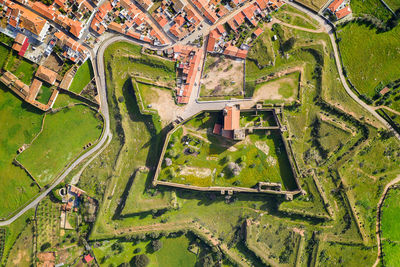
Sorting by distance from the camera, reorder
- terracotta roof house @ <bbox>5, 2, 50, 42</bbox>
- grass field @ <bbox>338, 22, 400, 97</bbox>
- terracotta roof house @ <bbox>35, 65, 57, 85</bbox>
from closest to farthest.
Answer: grass field @ <bbox>338, 22, 400, 97</bbox> → terracotta roof house @ <bbox>5, 2, 50, 42</bbox> → terracotta roof house @ <bbox>35, 65, 57, 85</bbox>

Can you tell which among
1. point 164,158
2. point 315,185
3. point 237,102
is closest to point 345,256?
point 315,185

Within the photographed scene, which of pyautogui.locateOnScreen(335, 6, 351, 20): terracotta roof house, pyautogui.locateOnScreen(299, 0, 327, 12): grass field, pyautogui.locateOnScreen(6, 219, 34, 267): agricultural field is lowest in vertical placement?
pyautogui.locateOnScreen(6, 219, 34, 267): agricultural field

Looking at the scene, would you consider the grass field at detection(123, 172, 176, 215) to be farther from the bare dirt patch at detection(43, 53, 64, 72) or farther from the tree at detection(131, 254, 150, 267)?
the bare dirt patch at detection(43, 53, 64, 72)

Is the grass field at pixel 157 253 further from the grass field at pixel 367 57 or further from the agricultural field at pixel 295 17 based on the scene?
the agricultural field at pixel 295 17

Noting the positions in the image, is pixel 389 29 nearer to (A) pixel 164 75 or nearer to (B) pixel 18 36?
(A) pixel 164 75

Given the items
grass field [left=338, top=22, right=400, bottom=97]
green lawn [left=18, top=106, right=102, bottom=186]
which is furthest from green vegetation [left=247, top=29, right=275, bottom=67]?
green lawn [left=18, top=106, right=102, bottom=186]

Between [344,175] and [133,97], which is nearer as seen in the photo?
[344,175]

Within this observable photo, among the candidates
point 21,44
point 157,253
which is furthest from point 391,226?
point 21,44
